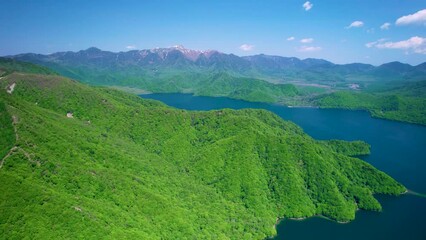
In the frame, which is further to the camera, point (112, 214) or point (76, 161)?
point (76, 161)

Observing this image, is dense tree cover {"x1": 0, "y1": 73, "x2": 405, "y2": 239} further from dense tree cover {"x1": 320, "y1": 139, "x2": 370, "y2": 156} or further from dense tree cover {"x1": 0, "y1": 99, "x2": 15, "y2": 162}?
dense tree cover {"x1": 320, "y1": 139, "x2": 370, "y2": 156}

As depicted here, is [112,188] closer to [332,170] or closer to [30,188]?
[30,188]

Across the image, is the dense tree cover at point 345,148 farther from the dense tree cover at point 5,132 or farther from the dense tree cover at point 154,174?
the dense tree cover at point 5,132

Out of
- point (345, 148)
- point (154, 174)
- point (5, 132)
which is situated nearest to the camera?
point (5, 132)

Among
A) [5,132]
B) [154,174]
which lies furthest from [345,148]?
[5,132]

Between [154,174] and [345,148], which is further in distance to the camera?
[345,148]

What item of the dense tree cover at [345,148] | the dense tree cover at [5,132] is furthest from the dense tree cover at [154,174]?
the dense tree cover at [345,148]

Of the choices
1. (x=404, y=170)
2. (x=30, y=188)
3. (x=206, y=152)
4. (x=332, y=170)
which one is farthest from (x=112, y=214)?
(x=404, y=170)

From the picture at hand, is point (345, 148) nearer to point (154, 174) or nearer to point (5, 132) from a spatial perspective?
point (154, 174)
